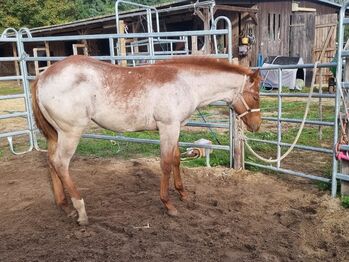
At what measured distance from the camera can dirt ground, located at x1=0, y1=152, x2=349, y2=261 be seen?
113 inches

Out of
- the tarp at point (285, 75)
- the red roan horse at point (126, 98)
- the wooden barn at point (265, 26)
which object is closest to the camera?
the red roan horse at point (126, 98)

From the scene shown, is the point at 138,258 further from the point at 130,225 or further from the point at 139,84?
the point at 139,84

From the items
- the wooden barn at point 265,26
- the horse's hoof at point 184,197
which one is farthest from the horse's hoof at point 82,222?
the wooden barn at point 265,26

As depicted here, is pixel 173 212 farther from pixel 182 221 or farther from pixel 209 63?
pixel 209 63

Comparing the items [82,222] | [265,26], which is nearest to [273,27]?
[265,26]

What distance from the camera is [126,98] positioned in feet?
11.6

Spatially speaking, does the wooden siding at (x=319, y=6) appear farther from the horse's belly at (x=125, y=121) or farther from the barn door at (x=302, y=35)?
the horse's belly at (x=125, y=121)

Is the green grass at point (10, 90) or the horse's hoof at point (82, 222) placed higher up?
the green grass at point (10, 90)

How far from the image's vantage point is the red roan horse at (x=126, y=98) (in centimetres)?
339

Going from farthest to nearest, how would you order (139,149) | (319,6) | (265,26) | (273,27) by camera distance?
1. (319,6)
2. (273,27)
3. (265,26)
4. (139,149)

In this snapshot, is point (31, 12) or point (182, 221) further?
point (31, 12)

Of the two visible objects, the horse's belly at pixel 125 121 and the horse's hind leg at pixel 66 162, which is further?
the horse's belly at pixel 125 121

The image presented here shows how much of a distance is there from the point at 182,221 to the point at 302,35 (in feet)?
48.2

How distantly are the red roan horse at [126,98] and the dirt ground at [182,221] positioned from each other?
10.5 inches
